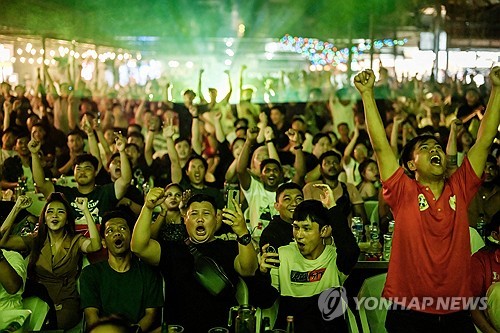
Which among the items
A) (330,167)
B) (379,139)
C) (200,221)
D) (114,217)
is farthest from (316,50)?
(379,139)

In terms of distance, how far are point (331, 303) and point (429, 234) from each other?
79cm

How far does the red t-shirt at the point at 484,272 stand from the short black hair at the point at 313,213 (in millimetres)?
841

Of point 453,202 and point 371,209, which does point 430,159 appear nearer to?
point 453,202

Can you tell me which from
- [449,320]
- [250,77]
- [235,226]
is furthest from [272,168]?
[250,77]

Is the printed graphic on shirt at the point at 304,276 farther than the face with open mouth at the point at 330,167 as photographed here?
No

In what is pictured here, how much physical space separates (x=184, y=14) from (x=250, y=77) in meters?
2.34

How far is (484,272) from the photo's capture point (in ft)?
13.6

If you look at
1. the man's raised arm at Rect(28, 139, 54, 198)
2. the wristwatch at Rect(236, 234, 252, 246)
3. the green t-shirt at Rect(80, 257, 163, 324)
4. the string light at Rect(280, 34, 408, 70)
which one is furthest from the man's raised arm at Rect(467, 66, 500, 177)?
the string light at Rect(280, 34, 408, 70)

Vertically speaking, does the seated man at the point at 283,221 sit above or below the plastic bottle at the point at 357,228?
above

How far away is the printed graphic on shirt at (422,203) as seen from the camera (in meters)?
3.86

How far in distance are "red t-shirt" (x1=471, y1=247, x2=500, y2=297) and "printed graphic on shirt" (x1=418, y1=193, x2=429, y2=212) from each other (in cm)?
56

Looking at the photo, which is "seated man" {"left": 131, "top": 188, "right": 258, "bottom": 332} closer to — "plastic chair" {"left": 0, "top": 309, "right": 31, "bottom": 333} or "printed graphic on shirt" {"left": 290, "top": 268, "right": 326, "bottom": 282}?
"printed graphic on shirt" {"left": 290, "top": 268, "right": 326, "bottom": 282}

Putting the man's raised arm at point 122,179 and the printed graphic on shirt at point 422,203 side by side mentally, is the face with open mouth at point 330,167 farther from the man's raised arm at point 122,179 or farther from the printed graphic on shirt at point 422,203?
the printed graphic on shirt at point 422,203

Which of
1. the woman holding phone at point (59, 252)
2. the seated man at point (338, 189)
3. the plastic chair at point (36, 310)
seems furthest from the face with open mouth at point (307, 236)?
the seated man at point (338, 189)
